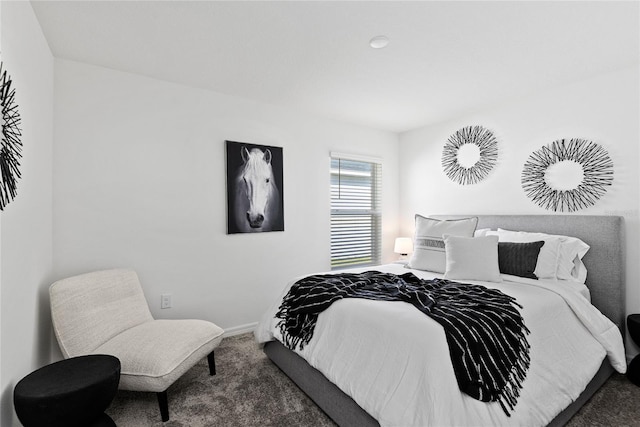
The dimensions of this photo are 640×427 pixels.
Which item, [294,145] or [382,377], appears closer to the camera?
[382,377]

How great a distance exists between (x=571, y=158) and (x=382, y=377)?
2765 mm

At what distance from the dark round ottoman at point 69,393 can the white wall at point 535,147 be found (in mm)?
3706

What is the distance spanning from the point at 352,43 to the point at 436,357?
80.9 inches

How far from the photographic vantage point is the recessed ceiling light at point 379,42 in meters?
2.19

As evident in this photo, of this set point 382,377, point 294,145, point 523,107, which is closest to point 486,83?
point 523,107

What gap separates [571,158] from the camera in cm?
294

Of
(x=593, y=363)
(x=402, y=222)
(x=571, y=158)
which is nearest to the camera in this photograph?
(x=593, y=363)

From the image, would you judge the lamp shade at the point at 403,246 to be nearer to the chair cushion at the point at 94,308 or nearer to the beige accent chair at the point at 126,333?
the beige accent chair at the point at 126,333

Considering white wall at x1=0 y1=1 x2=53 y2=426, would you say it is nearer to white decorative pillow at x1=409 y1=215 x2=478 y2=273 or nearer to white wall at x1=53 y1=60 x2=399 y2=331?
white wall at x1=53 y1=60 x2=399 y2=331

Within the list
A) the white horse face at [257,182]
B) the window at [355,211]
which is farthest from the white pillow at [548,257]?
the white horse face at [257,182]

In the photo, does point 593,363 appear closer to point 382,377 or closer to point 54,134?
point 382,377

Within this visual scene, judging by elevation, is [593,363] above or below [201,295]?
below

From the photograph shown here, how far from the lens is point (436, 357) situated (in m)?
1.44

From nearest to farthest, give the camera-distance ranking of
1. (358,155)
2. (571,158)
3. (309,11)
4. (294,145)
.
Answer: (309,11) → (571,158) → (294,145) → (358,155)
